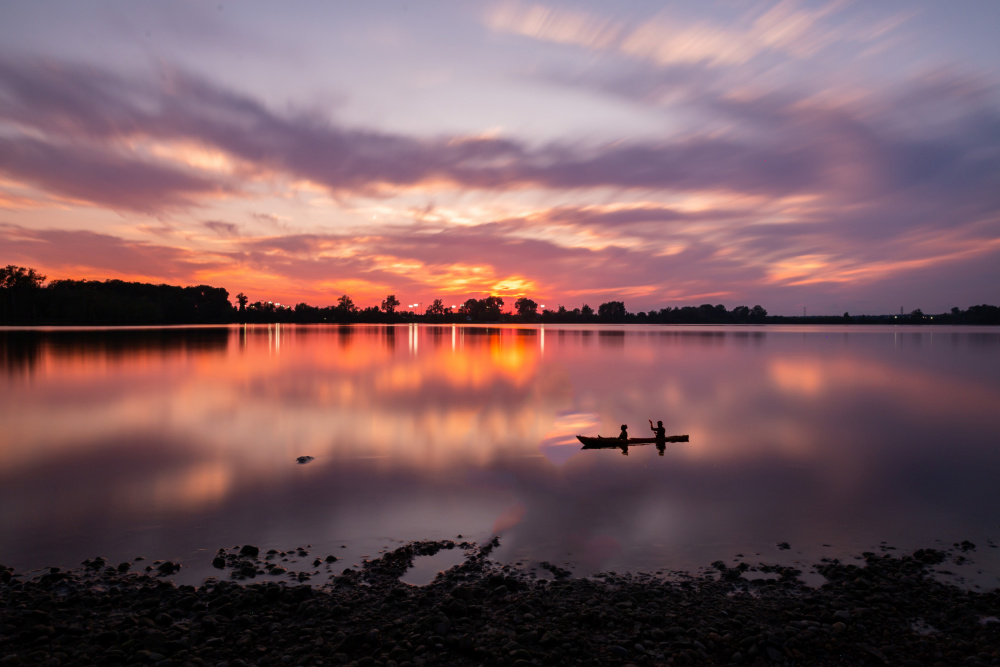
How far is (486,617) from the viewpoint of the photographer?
27.6ft

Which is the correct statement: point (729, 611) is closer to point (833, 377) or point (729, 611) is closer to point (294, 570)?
point (294, 570)

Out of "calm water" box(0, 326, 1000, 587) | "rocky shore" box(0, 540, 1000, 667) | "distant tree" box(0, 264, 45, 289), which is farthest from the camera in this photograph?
"distant tree" box(0, 264, 45, 289)

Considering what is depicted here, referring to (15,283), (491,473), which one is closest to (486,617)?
(491,473)

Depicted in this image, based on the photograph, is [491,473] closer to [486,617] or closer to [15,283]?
[486,617]

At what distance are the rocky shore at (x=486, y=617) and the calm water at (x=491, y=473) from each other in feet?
3.48

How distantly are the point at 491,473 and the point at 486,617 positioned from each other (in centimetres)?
963

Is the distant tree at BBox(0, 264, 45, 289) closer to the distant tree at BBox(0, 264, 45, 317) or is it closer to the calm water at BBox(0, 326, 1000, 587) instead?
the distant tree at BBox(0, 264, 45, 317)

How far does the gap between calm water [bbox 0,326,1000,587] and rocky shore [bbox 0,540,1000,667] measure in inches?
41.7

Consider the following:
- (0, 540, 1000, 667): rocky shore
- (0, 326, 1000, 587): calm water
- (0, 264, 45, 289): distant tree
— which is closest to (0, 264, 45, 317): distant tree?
(0, 264, 45, 289): distant tree

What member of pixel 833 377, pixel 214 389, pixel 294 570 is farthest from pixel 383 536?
pixel 833 377

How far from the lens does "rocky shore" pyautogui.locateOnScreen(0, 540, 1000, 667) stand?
24.1 ft

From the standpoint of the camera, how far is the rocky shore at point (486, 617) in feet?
24.1

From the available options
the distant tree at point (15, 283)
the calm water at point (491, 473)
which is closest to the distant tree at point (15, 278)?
the distant tree at point (15, 283)

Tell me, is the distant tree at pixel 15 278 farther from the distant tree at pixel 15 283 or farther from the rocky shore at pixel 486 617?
the rocky shore at pixel 486 617
